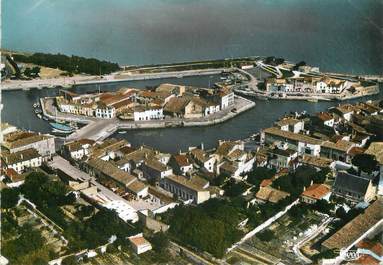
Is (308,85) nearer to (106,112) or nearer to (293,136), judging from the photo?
(293,136)

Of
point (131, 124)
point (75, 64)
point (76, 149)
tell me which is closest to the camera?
point (76, 149)

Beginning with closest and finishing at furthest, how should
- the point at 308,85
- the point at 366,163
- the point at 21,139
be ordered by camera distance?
the point at 366,163 < the point at 21,139 < the point at 308,85

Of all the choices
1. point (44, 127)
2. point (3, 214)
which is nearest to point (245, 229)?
point (3, 214)

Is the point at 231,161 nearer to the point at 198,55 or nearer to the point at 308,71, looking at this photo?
the point at 308,71

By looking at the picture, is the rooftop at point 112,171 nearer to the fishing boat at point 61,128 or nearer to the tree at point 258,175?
the tree at point 258,175

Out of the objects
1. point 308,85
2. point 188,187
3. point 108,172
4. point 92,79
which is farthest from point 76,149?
point 308,85

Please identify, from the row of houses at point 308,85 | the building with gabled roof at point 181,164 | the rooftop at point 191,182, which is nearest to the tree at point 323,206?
the rooftop at point 191,182
